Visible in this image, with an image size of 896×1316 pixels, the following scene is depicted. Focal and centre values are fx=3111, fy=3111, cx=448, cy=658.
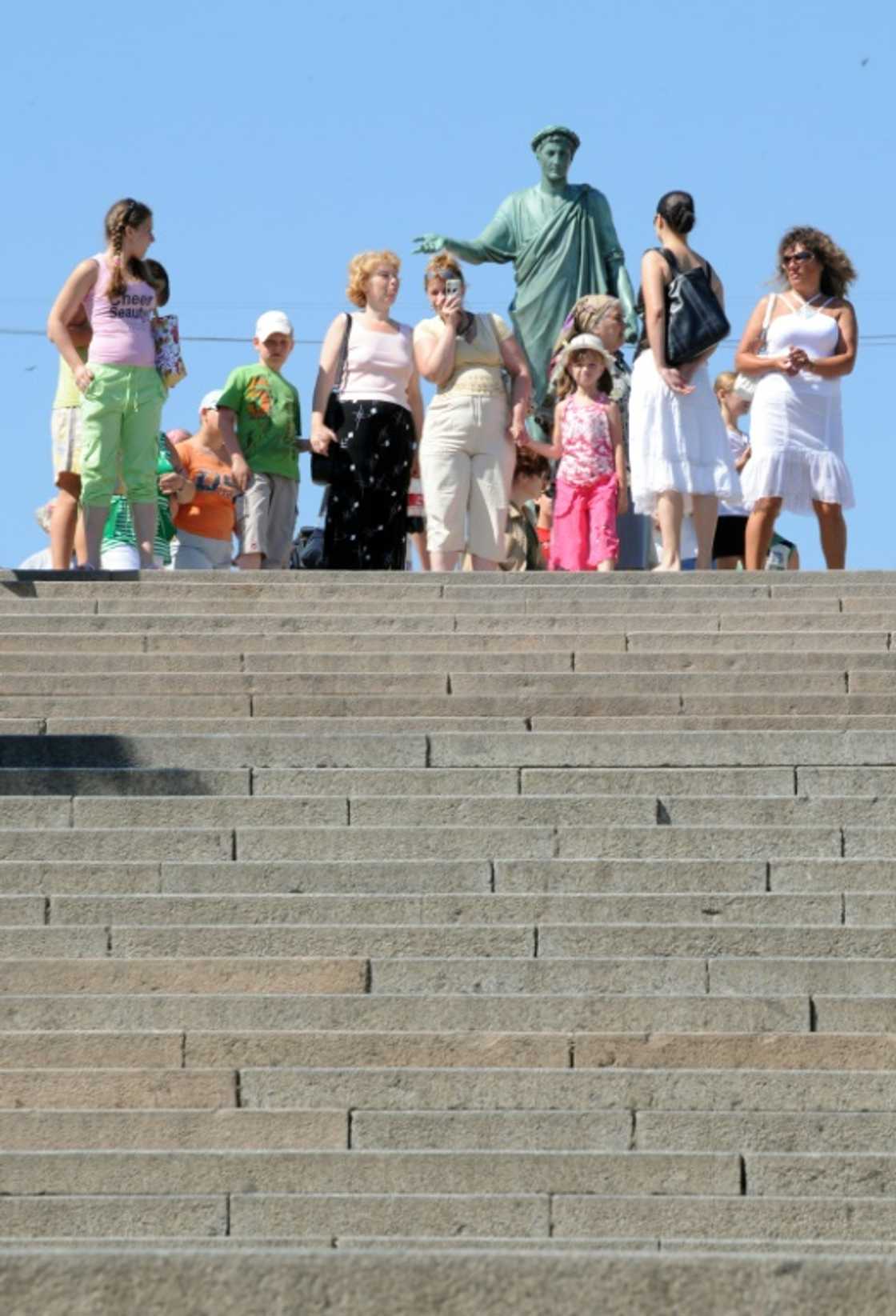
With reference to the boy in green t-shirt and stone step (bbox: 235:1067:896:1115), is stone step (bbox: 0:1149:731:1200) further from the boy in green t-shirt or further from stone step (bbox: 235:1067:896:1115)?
the boy in green t-shirt

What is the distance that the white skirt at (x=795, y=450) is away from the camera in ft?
45.2

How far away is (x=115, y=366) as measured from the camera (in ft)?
43.8

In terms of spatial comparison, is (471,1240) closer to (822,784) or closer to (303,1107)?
(303,1107)

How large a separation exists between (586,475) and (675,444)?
57 centimetres

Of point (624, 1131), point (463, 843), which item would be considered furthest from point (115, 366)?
point (624, 1131)

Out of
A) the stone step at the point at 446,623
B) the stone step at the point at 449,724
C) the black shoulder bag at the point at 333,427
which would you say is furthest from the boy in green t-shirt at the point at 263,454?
the stone step at the point at 449,724

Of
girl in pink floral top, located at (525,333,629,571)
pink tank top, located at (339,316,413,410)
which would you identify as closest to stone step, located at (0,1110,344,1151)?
girl in pink floral top, located at (525,333,629,571)

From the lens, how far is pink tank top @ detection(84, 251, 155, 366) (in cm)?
1334

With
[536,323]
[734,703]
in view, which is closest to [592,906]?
[734,703]

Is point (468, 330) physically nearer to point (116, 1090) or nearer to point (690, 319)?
point (690, 319)

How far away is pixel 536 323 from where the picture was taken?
1942 cm

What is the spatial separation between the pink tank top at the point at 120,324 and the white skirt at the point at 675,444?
2.20 m

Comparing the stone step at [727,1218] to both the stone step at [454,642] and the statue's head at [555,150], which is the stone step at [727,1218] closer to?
the stone step at [454,642]

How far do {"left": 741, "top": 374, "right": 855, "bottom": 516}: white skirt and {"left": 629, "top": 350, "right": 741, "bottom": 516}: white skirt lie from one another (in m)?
0.15
